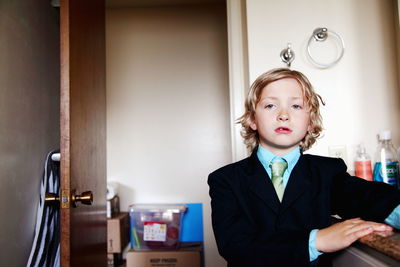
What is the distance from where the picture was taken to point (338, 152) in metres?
1.40

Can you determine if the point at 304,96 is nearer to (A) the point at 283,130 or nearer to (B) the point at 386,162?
(A) the point at 283,130

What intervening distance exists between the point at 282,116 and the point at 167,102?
1861 millimetres

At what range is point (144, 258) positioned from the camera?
7.23 ft

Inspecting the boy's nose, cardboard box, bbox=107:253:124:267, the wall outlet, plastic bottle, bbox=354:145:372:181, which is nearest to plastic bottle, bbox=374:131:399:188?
plastic bottle, bbox=354:145:372:181

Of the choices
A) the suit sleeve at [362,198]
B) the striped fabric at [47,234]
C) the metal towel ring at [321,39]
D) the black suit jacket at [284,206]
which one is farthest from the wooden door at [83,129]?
the metal towel ring at [321,39]

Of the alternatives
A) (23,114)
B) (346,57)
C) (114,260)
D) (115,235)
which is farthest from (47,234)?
(346,57)

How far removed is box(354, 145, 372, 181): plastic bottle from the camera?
134 cm

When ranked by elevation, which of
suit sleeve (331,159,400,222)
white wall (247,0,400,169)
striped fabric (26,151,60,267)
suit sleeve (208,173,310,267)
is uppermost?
white wall (247,0,400,169)

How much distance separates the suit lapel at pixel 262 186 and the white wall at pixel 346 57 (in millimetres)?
643

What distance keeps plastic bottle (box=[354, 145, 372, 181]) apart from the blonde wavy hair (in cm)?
46

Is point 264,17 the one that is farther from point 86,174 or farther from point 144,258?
point 144,258

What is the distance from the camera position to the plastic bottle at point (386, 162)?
1.31 meters

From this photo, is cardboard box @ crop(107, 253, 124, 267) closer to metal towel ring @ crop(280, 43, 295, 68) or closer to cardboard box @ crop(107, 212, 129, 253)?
cardboard box @ crop(107, 212, 129, 253)

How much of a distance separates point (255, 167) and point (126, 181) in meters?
1.95
